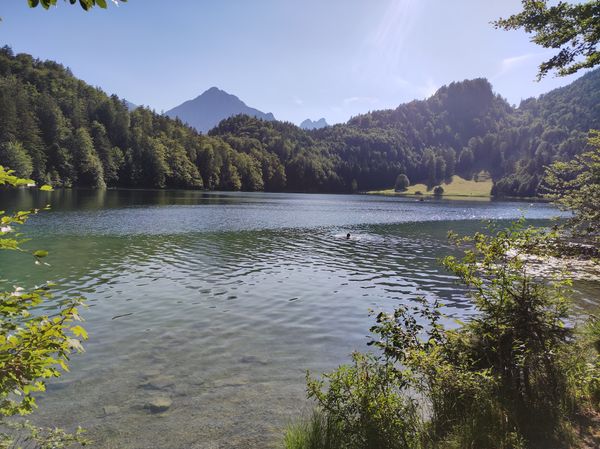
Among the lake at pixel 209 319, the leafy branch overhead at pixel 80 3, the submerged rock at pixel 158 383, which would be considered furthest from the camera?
the submerged rock at pixel 158 383

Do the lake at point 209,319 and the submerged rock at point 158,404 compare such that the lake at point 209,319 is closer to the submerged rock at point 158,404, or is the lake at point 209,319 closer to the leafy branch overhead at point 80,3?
the submerged rock at point 158,404

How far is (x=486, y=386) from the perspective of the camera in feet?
28.3

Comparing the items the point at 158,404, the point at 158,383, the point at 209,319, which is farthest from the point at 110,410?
the point at 209,319

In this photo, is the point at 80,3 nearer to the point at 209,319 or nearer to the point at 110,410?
the point at 110,410

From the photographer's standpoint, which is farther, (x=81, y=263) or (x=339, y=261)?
(x=339, y=261)

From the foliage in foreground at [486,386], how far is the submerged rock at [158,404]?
4.75 m

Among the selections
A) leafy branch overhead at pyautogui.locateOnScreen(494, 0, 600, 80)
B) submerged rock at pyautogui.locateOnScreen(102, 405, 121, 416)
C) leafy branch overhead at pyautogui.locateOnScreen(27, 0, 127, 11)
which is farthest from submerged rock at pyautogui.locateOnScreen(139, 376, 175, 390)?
leafy branch overhead at pyautogui.locateOnScreen(494, 0, 600, 80)

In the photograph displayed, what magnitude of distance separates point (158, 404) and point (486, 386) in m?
9.56

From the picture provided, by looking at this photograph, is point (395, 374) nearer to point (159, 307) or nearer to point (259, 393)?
point (259, 393)

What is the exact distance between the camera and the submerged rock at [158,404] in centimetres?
1170

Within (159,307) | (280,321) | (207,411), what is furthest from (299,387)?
(159,307)

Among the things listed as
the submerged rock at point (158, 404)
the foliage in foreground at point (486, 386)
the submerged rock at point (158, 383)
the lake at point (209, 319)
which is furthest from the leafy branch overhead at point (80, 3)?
the submerged rock at point (158, 383)

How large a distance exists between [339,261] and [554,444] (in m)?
31.4

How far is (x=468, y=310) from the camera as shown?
23141 millimetres
